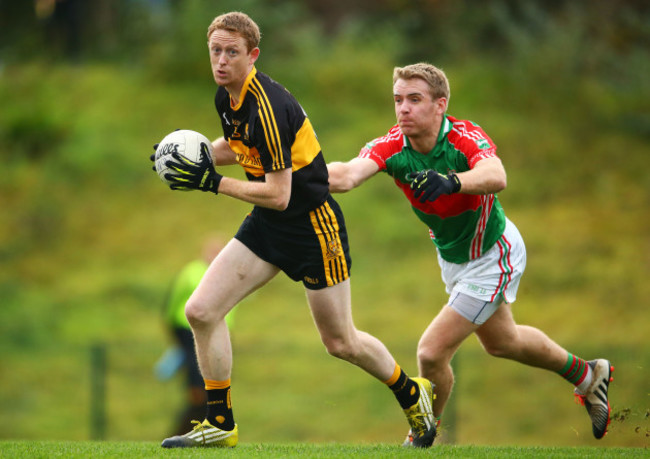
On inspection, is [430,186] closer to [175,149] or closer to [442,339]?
[442,339]

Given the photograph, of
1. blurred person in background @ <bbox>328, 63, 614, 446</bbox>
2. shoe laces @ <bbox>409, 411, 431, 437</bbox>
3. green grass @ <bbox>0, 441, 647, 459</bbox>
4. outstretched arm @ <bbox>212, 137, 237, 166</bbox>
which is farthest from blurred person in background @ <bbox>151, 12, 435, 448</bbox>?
shoe laces @ <bbox>409, 411, 431, 437</bbox>

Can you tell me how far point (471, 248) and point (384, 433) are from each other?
247 inches

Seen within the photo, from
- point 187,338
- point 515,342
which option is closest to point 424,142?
point 515,342

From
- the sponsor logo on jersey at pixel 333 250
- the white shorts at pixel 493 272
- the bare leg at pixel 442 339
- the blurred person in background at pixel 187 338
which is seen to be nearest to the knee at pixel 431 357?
the bare leg at pixel 442 339

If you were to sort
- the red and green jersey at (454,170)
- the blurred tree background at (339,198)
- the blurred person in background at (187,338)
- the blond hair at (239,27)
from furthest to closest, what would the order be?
the blurred tree background at (339,198), the blurred person in background at (187,338), the red and green jersey at (454,170), the blond hair at (239,27)

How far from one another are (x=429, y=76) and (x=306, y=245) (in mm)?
1366

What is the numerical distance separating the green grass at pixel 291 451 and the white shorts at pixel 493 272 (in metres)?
1.00

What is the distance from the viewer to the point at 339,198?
16719 millimetres

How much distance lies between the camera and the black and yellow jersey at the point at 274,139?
506 centimetres

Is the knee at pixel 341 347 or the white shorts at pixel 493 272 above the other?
the white shorts at pixel 493 272

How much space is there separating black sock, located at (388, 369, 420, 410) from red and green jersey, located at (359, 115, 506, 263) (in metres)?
0.88

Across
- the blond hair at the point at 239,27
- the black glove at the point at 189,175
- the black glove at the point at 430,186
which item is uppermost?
the blond hair at the point at 239,27

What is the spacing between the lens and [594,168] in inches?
696

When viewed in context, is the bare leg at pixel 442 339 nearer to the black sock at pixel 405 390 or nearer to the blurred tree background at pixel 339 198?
the black sock at pixel 405 390
